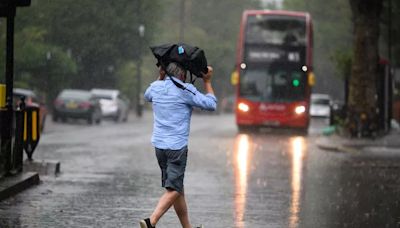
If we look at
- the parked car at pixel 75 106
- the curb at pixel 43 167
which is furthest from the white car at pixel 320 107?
the curb at pixel 43 167

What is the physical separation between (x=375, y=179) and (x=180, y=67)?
7.26 m

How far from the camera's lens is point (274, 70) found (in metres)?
33.2

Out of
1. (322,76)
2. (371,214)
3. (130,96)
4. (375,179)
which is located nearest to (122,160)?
(375,179)

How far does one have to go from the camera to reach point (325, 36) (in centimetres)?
7025

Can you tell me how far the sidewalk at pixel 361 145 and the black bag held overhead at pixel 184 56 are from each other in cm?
1405

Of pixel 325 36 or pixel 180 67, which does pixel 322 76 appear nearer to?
pixel 325 36

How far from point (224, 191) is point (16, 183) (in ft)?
8.74

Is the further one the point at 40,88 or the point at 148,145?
the point at 40,88

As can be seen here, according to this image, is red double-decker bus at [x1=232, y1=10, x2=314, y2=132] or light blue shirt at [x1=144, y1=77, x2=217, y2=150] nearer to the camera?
light blue shirt at [x1=144, y1=77, x2=217, y2=150]

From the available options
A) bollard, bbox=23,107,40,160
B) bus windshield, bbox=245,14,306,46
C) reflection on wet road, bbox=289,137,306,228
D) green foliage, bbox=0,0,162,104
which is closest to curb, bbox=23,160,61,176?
bollard, bbox=23,107,40,160

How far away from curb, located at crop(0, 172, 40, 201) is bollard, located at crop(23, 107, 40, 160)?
1.09 m

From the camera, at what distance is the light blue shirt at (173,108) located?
7973 millimetres

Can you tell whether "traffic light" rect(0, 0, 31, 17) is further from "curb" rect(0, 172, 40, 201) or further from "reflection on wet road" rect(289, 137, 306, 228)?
"reflection on wet road" rect(289, 137, 306, 228)

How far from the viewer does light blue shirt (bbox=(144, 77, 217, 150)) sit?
797 centimetres
